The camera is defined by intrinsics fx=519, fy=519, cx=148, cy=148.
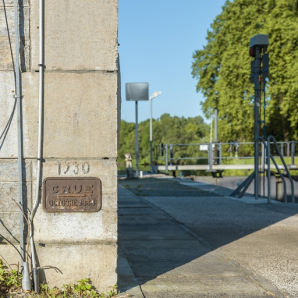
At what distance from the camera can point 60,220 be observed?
12.9ft

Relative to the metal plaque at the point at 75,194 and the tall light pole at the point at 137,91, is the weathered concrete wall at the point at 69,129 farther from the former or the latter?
the tall light pole at the point at 137,91

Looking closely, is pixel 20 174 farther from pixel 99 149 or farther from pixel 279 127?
pixel 279 127

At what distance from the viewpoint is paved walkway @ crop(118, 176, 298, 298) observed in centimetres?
424

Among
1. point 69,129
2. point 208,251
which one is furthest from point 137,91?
point 69,129

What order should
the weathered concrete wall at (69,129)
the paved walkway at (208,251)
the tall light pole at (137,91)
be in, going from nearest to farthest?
the weathered concrete wall at (69,129), the paved walkway at (208,251), the tall light pole at (137,91)

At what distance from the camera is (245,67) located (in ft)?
103

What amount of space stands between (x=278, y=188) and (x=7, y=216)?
397 inches

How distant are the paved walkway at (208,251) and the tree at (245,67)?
21.6 m

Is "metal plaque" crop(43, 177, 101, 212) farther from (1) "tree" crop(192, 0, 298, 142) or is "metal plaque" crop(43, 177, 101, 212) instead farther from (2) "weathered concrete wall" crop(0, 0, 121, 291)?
(1) "tree" crop(192, 0, 298, 142)

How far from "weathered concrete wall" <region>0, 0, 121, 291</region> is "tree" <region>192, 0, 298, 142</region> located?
2677cm

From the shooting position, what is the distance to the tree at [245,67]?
30.4 m

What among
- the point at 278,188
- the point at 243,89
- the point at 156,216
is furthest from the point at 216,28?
the point at 156,216

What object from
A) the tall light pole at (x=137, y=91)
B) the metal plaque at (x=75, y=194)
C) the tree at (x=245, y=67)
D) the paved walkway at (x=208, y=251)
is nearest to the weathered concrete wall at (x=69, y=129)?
the metal plaque at (x=75, y=194)

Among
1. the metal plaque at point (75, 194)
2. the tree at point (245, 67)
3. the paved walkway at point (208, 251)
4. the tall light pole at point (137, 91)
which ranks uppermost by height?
the tree at point (245, 67)
